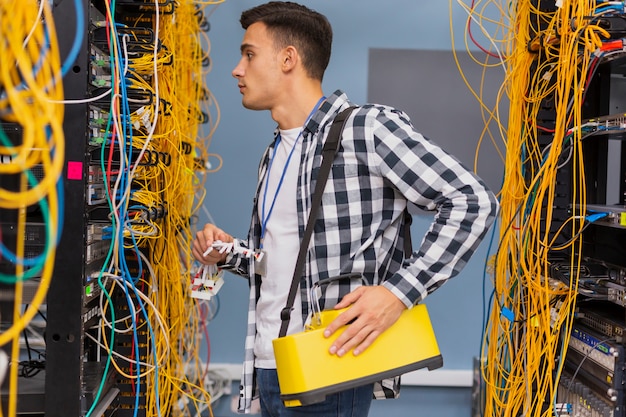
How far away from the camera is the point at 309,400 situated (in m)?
Result: 1.25

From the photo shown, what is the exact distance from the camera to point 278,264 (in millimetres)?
1543

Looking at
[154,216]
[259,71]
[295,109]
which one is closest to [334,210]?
[295,109]

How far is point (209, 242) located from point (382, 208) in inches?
16.9

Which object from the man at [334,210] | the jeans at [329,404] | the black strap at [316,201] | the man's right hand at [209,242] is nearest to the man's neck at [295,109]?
the man at [334,210]

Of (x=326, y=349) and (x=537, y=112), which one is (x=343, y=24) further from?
(x=326, y=349)

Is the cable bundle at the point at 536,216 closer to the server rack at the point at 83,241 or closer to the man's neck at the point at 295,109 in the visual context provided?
the man's neck at the point at 295,109

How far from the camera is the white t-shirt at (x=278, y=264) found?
1.51 metres

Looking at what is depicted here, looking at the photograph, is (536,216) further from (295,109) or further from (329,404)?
(329,404)

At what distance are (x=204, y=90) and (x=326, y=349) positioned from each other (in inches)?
88.2

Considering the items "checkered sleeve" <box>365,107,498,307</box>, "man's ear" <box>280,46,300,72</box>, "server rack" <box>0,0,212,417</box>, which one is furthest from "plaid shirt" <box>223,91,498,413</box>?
"server rack" <box>0,0,212,417</box>

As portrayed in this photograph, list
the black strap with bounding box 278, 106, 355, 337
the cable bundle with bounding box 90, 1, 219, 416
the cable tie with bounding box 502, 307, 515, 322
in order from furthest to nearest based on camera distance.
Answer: the cable tie with bounding box 502, 307, 515, 322 < the cable bundle with bounding box 90, 1, 219, 416 < the black strap with bounding box 278, 106, 355, 337

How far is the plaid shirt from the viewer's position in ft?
4.37

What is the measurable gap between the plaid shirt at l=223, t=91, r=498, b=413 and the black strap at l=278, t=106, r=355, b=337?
2 centimetres

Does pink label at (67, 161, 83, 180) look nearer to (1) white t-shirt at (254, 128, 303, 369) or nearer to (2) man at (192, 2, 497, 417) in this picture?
(2) man at (192, 2, 497, 417)
